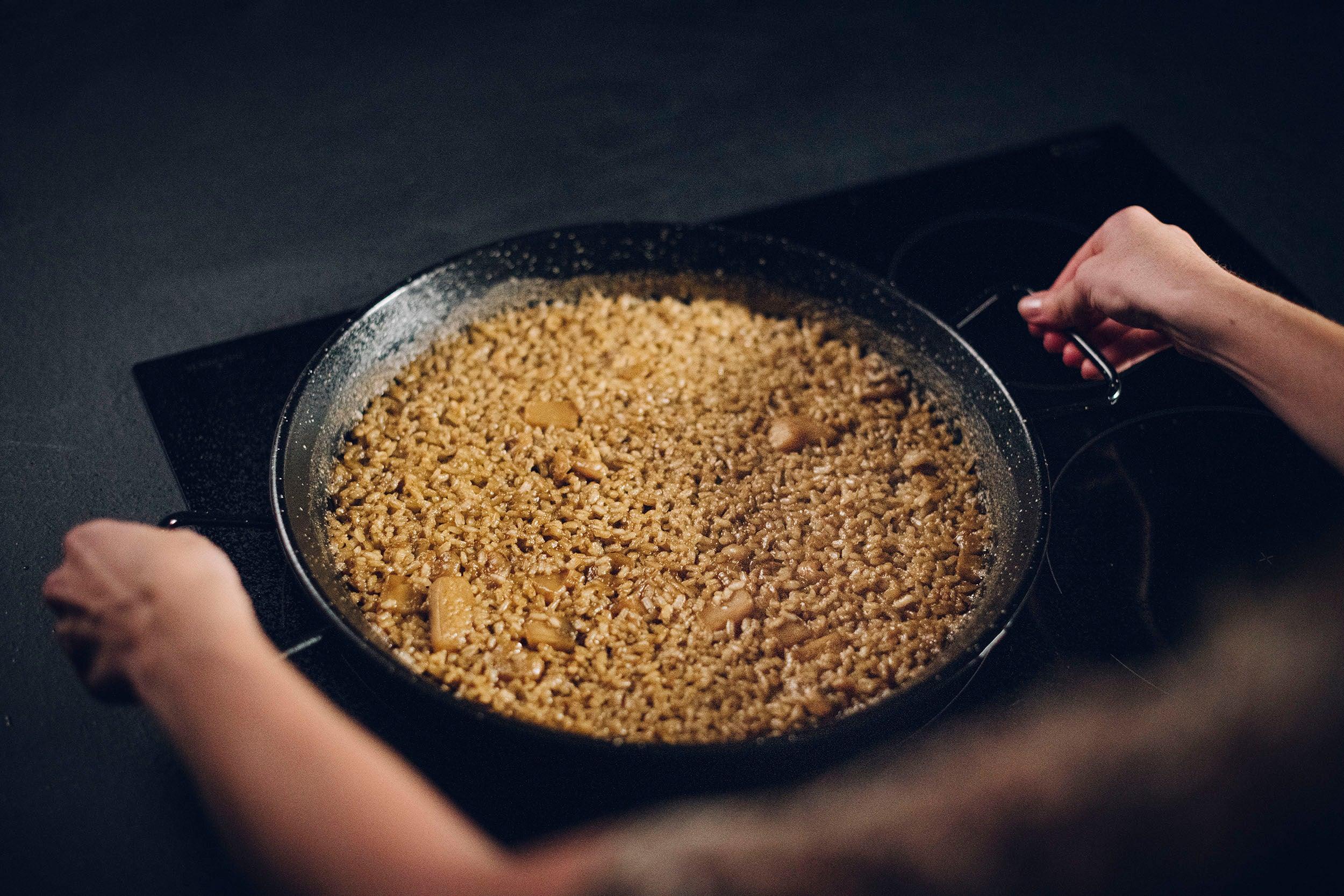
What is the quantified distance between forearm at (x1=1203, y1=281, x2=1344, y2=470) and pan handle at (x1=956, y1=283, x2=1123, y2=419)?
0.43 feet

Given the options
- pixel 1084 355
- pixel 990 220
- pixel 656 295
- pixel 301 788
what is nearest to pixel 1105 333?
pixel 1084 355

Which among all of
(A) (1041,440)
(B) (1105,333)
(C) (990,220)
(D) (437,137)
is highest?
(D) (437,137)

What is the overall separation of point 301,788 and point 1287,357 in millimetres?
1169

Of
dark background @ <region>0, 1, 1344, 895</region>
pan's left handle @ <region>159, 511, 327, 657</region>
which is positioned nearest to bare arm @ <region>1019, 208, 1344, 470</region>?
dark background @ <region>0, 1, 1344, 895</region>

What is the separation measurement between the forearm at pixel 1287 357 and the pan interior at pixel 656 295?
0.28 m

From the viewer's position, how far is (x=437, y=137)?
1.93 meters

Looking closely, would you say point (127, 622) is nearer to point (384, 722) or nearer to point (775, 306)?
point (384, 722)

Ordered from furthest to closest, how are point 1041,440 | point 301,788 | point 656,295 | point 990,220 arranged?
point 990,220
point 656,295
point 1041,440
point 301,788

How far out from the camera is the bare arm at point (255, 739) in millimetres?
630

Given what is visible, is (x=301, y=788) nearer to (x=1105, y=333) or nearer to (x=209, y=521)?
(x=209, y=521)

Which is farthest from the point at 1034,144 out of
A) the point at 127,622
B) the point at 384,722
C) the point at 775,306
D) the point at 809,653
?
the point at 127,622

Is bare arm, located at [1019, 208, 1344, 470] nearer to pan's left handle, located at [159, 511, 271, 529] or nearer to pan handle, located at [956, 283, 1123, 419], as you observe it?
pan handle, located at [956, 283, 1123, 419]

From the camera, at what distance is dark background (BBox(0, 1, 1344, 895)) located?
58.1 inches

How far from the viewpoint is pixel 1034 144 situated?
1.96m
